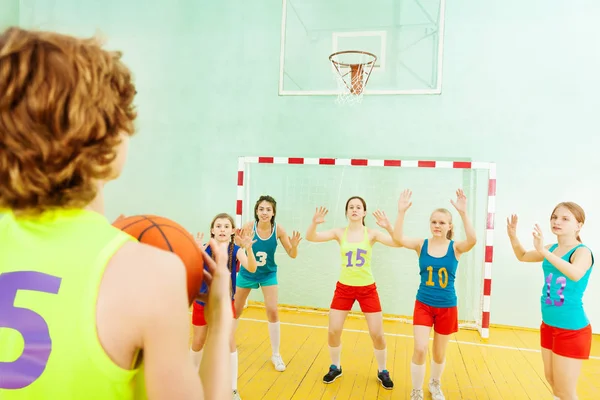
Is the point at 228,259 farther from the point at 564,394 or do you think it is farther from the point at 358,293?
the point at 564,394

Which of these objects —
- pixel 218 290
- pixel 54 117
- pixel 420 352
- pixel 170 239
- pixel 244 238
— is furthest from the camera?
pixel 244 238

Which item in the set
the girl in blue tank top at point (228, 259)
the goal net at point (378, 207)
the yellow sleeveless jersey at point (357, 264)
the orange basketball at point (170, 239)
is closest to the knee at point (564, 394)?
the yellow sleeveless jersey at point (357, 264)

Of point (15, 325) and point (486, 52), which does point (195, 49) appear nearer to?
point (486, 52)

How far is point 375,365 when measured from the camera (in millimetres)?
4438

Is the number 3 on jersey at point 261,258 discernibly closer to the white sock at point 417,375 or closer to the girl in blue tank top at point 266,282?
the girl in blue tank top at point 266,282

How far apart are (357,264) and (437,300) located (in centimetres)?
83

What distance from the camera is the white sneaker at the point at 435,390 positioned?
3.71 m

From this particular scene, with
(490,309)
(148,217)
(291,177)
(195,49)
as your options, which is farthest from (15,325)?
(195,49)

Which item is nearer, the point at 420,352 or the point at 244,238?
the point at 420,352

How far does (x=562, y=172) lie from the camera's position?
5613 mm

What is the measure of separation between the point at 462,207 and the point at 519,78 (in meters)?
2.87

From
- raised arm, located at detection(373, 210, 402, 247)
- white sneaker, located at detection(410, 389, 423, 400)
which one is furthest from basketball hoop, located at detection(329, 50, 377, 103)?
white sneaker, located at detection(410, 389, 423, 400)

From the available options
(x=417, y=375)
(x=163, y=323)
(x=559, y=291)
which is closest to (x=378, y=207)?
(x=417, y=375)

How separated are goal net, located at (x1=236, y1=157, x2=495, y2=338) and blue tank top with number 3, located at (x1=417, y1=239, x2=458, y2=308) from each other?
1.83 metres
